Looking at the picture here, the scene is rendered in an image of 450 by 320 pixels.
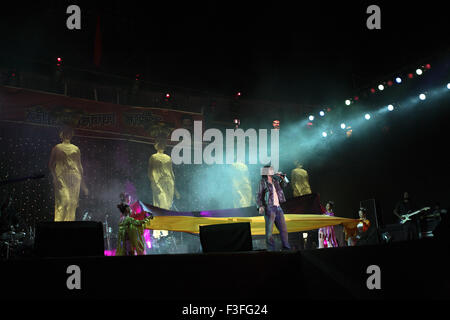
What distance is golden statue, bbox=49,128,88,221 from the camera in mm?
9789

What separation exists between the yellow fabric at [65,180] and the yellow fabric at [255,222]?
3.76 metres

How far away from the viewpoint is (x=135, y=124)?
35.7 feet

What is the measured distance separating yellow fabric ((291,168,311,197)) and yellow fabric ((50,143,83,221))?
6603mm

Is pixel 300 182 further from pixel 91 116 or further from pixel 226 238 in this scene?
pixel 226 238

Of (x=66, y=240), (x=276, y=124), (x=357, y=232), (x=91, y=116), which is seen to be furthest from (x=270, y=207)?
(x=276, y=124)

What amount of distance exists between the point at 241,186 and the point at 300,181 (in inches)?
77.8

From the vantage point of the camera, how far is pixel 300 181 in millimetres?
12461

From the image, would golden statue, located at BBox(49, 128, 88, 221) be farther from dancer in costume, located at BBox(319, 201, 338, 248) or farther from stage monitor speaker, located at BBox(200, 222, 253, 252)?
stage monitor speaker, located at BBox(200, 222, 253, 252)

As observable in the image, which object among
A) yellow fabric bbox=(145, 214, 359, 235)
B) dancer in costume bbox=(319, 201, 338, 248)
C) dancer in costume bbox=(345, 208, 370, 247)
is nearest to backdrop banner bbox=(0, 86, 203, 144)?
yellow fabric bbox=(145, 214, 359, 235)

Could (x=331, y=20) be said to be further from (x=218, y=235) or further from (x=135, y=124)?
(x=218, y=235)

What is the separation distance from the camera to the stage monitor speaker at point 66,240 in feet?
11.0

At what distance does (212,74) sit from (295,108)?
3.13 m

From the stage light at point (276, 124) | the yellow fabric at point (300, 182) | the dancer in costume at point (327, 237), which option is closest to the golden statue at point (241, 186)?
the yellow fabric at point (300, 182)

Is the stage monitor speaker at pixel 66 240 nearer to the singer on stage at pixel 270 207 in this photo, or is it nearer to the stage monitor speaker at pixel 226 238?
the stage monitor speaker at pixel 226 238
